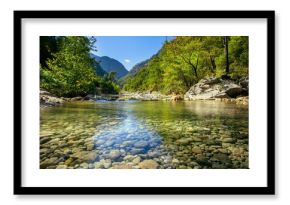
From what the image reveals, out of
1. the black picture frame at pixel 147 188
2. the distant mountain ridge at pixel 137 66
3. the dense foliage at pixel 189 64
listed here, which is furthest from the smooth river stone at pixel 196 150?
the distant mountain ridge at pixel 137 66

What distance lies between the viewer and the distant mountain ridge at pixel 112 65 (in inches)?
85.0

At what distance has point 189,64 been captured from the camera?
8.10ft

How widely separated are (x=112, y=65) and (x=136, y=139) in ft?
1.98

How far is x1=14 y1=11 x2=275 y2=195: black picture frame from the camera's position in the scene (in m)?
1.97

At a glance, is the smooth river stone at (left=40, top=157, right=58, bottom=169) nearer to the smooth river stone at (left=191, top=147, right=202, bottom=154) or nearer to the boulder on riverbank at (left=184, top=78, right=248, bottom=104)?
the smooth river stone at (left=191, top=147, right=202, bottom=154)

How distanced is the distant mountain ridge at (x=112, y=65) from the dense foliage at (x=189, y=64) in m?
0.09

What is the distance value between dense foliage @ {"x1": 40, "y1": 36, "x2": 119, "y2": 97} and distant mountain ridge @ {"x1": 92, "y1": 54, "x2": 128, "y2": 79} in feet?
0.18

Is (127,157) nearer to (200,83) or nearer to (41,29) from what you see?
(200,83)

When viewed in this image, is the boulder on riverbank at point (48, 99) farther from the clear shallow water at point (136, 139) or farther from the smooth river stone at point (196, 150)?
the smooth river stone at point (196, 150)

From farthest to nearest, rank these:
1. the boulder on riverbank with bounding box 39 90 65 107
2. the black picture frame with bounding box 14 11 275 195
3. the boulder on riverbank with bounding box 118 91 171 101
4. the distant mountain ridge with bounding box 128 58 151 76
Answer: the boulder on riverbank with bounding box 118 91 171 101 → the distant mountain ridge with bounding box 128 58 151 76 → the boulder on riverbank with bounding box 39 90 65 107 → the black picture frame with bounding box 14 11 275 195

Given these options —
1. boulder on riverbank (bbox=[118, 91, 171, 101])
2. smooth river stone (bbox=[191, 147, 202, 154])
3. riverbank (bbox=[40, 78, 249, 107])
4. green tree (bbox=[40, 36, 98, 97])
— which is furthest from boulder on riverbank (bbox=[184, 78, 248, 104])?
green tree (bbox=[40, 36, 98, 97])

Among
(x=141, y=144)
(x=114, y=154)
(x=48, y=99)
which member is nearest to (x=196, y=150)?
(x=141, y=144)

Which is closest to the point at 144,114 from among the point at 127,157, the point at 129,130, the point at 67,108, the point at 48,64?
the point at 129,130

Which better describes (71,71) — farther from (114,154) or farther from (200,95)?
(200,95)
